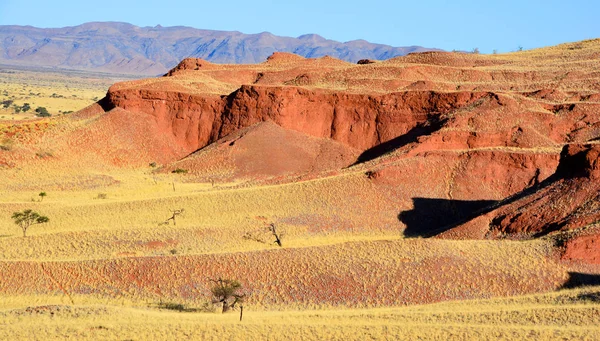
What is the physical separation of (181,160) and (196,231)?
56.5 feet

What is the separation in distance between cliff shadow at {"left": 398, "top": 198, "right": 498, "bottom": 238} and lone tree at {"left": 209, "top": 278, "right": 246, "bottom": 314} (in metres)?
11.5

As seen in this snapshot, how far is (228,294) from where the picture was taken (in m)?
24.2

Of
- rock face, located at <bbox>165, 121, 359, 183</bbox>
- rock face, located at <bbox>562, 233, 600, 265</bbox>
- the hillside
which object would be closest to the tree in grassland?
the hillside

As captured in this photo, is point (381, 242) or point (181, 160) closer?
point (381, 242)

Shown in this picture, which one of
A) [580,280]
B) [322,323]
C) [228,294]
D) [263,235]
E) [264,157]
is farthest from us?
[264,157]

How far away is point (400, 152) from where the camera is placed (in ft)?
133

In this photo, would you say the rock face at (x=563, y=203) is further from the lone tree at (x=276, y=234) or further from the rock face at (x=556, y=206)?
the lone tree at (x=276, y=234)

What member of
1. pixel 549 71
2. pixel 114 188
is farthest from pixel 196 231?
pixel 549 71

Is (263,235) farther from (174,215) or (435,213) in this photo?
(435,213)

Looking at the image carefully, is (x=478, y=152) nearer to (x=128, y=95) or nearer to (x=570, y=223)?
(x=570, y=223)

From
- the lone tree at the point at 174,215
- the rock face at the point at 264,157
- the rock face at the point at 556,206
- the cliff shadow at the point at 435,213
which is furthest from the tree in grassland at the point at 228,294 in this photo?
the rock face at the point at 264,157

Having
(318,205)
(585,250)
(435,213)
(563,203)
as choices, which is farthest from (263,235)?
(585,250)

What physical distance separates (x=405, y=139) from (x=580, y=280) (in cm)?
2052

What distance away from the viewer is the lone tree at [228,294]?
2408cm
